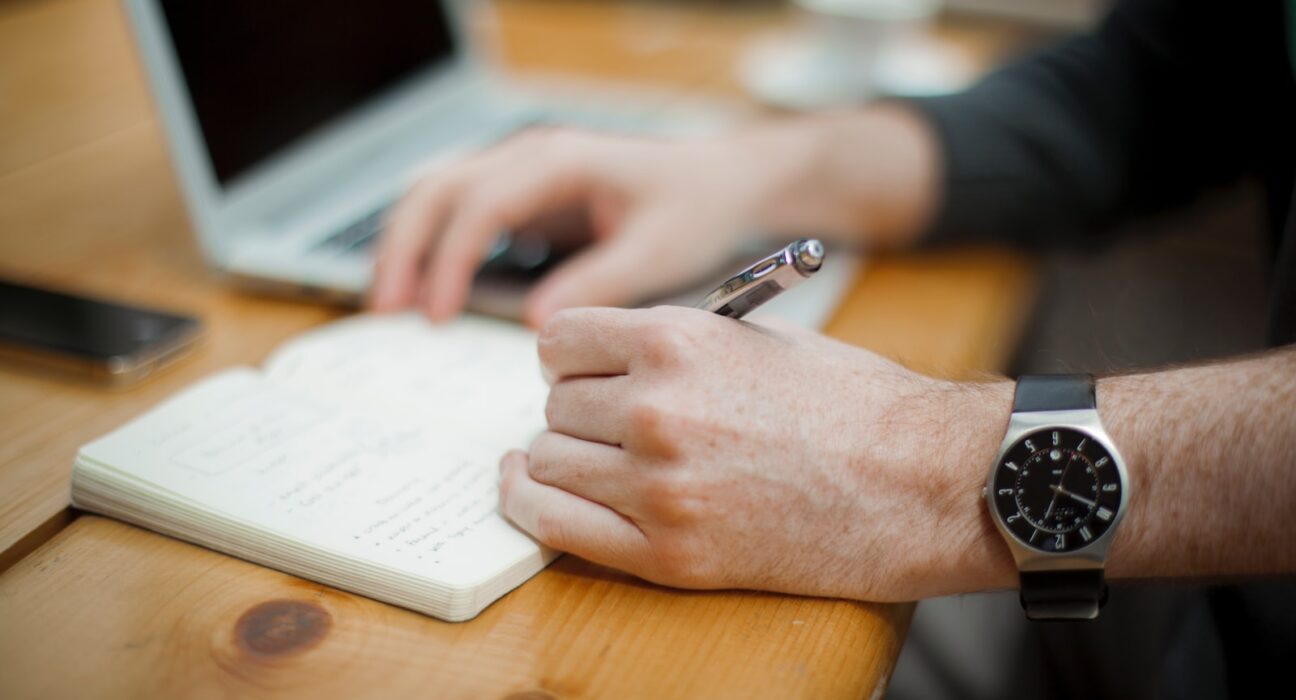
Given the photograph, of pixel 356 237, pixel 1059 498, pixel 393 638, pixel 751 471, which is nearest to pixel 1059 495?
pixel 1059 498

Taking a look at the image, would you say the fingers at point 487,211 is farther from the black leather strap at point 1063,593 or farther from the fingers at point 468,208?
the black leather strap at point 1063,593

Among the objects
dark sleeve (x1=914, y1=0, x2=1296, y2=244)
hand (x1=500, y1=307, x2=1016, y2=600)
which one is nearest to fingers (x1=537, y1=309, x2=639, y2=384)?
hand (x1=500, y1=307, x2=1016, y2=600)

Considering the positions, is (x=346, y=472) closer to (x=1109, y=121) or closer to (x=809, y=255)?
(x=809, y=255)

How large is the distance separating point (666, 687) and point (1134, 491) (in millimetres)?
246

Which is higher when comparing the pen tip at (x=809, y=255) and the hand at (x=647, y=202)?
the pen tip at (x=809, y=255)

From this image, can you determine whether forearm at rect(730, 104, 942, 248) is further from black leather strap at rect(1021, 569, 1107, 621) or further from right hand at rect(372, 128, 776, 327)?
black leather strap at rect(1021, 569, 1107, 621)

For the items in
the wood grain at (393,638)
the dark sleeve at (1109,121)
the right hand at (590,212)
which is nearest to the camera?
the wood grain at (393,638)

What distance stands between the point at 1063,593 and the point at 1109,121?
1.69 feet

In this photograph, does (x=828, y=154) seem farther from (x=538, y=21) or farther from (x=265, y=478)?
(x=538, y=21)

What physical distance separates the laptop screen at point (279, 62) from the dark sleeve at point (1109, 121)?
1.64ft

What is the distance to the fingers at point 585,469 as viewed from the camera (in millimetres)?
506

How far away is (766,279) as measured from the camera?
49 centimetres

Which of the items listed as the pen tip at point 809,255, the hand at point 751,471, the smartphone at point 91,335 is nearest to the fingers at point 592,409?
the hand at point 751,471

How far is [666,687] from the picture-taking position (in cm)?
45
